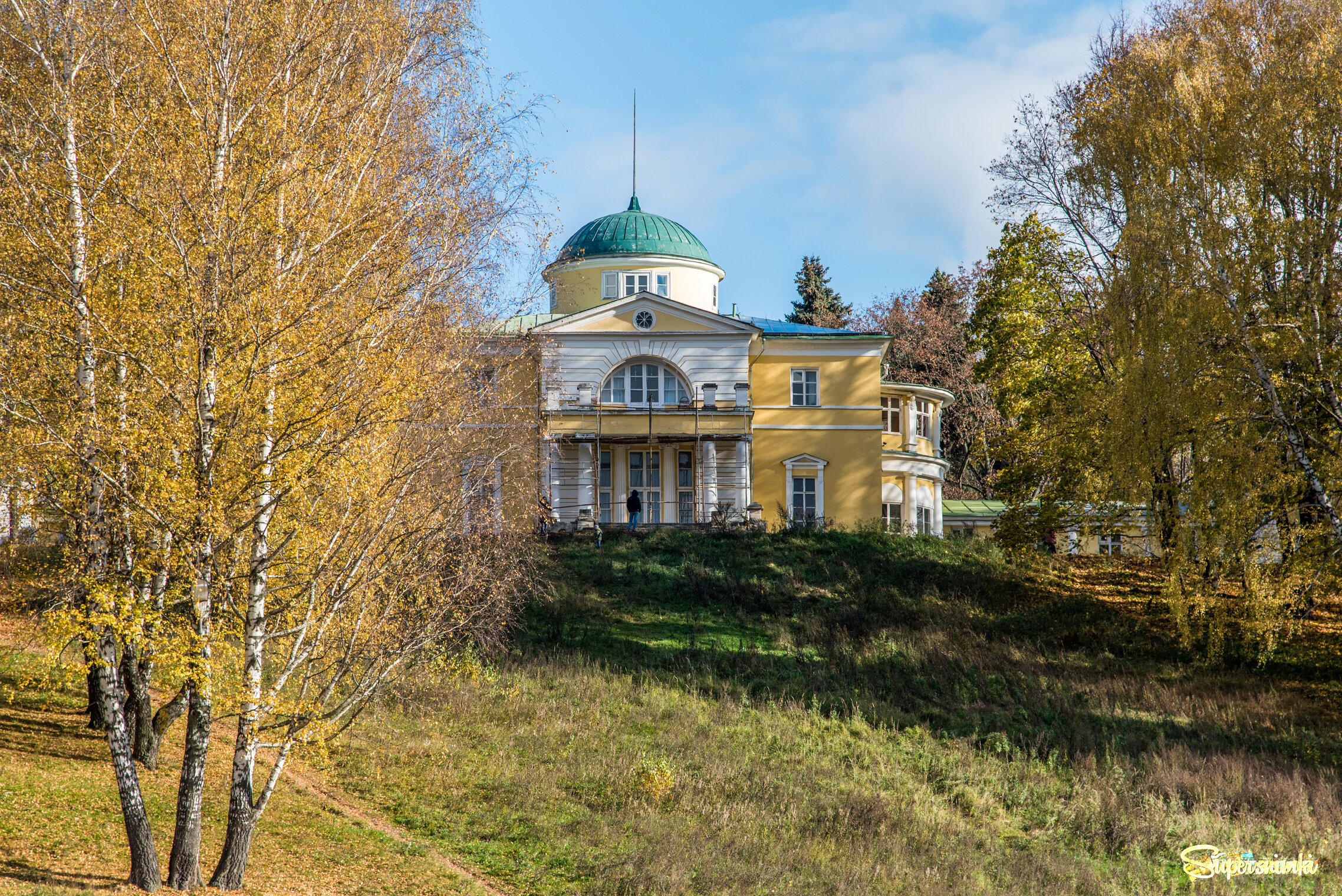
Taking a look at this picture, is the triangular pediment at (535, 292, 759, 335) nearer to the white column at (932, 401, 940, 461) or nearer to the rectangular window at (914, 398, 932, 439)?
the rectangular window at (914, 398, 932, 439)

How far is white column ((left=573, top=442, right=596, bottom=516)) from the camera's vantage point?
107 ft

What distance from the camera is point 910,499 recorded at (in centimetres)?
3528

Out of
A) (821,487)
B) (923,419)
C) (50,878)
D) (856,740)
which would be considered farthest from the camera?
(923,419)

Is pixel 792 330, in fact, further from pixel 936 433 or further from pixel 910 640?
pixel 910 640

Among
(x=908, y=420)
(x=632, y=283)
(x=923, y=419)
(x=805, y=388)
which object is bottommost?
(x=908, y=420)

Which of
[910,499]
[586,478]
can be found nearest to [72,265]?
[586,478]

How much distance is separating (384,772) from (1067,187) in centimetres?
1970

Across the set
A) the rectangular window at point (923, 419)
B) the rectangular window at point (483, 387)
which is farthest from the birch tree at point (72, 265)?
the rectangular window at point (923, 419)

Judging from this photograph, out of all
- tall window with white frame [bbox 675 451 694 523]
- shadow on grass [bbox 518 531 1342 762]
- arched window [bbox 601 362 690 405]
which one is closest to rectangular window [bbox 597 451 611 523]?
arched window [bbox 601 362 690 405]

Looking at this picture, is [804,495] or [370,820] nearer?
[370,820]

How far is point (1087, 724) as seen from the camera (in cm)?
1866

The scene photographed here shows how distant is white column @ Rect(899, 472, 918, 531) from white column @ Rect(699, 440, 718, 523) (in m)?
6.57

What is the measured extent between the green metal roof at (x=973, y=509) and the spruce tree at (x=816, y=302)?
47.9ft

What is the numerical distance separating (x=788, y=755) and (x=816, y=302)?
38.2 metres
